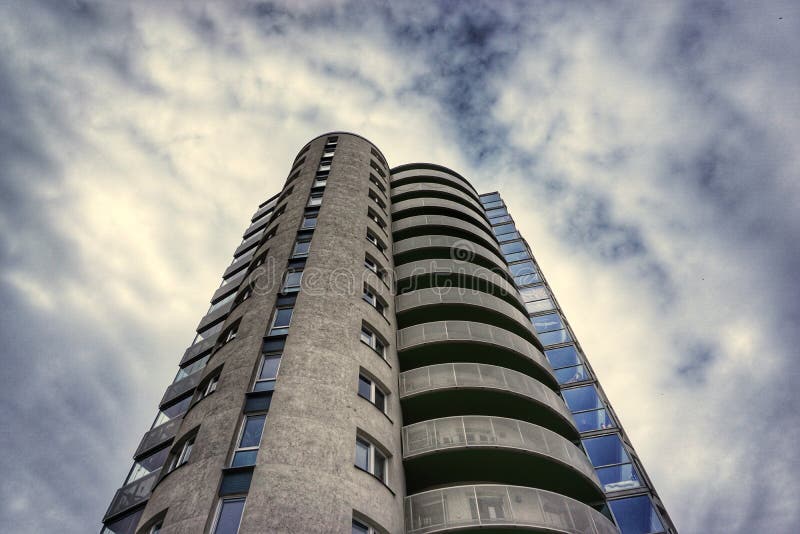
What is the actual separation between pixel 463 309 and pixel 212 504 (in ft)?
45.7

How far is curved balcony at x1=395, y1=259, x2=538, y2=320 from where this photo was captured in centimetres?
2381

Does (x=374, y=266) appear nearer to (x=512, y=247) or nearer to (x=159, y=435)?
(x=159, y=435)

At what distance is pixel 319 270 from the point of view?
18.5 metres

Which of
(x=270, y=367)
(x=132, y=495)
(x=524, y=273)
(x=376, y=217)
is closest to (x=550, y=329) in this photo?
(x=524, y=273)

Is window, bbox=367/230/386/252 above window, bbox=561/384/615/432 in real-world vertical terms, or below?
above

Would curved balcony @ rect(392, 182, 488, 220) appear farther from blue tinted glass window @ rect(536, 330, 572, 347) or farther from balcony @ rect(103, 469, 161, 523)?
balcony @ rect(103, 469, 161, 523)

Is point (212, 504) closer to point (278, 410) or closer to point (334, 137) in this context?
point (278, 410)

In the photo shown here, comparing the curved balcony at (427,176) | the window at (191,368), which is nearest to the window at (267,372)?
the window at (191,368)

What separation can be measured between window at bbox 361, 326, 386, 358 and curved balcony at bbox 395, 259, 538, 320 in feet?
17.3

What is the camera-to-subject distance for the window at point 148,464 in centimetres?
1721

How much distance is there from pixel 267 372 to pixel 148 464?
24.9ft

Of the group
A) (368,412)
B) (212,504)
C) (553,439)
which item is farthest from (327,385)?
(553,439)

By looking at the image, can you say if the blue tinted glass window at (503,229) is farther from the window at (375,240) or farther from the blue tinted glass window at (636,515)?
the blue tinted glass window at (636,515)

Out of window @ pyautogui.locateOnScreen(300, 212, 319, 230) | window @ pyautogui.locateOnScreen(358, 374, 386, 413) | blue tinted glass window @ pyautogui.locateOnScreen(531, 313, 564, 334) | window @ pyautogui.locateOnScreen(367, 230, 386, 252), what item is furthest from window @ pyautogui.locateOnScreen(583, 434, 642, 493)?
window @ pyautogui.locateOnScreen(300, 212, 319, 230)
